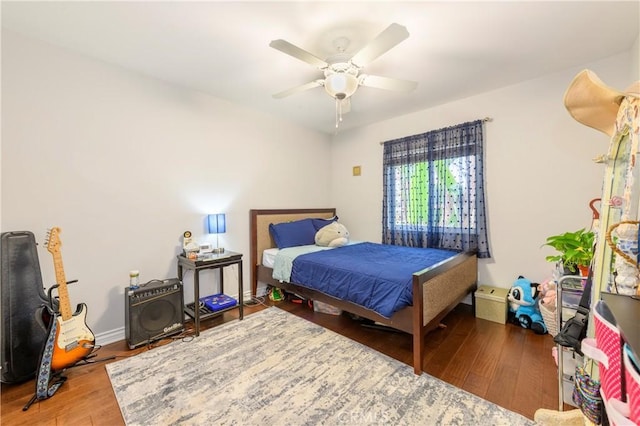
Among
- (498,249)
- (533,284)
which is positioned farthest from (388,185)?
(533,284)

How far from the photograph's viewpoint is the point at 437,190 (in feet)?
10.8

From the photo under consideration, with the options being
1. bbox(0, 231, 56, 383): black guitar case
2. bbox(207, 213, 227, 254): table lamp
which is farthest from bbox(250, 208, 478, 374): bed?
bbox(0, 231, 56, 383): black guitar case

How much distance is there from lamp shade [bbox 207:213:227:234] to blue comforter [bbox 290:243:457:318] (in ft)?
3.10

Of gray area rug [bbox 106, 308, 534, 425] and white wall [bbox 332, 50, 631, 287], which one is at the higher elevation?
white wall [bbox 332, 50, 631, 287]

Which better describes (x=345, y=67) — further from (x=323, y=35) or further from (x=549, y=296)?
(x=549, y=296)

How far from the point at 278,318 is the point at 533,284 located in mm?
2724

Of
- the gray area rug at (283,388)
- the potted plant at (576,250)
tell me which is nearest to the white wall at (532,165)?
the potted plant at (576,250)

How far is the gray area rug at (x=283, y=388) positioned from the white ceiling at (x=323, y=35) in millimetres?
2522

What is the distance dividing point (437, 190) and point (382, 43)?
2167 millimetres

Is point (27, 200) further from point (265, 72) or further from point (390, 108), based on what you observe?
point (390, 108)

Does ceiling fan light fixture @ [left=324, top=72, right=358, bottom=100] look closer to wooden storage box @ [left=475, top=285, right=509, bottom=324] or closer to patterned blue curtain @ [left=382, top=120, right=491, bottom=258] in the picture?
patterned blue curtain @ [left=382, top=120, right=491, bottom=258]

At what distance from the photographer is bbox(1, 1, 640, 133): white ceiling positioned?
5.56ft

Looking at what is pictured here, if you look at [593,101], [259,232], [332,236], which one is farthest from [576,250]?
[259,232]

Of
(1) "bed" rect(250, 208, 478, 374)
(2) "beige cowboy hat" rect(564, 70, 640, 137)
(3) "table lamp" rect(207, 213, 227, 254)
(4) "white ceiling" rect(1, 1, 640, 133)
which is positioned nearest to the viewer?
(2) "beige cowboy hat" rect(564, 70, 640, 137)
